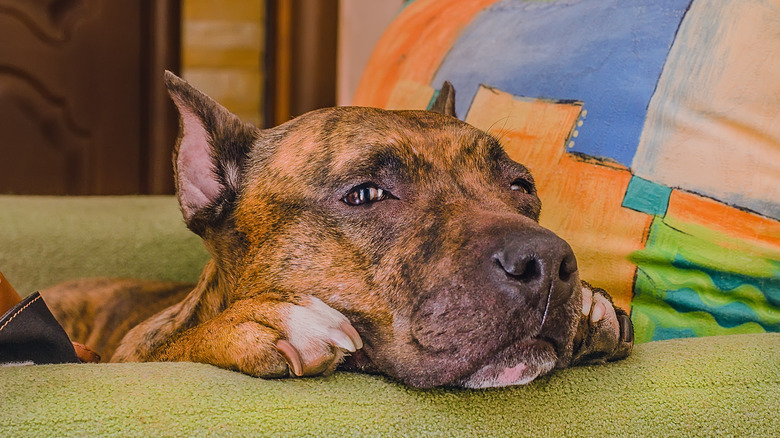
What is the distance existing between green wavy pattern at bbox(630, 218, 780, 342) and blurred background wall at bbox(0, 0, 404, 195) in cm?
280

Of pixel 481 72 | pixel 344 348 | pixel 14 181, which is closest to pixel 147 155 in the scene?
pixel 14 181

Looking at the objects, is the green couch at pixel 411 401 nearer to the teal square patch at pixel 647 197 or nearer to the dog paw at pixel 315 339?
the dog paw at pixel 315 339

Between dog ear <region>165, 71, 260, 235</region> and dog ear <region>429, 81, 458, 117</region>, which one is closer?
dog ear <region>165, 71, 260, 235</region>

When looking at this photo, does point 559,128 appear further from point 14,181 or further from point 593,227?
point 14,181

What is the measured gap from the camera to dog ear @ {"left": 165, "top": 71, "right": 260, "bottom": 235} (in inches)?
64.9

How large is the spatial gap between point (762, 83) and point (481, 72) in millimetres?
757

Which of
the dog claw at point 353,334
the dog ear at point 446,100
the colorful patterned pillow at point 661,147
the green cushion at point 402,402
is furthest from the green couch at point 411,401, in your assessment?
the dog ear at point 446,100

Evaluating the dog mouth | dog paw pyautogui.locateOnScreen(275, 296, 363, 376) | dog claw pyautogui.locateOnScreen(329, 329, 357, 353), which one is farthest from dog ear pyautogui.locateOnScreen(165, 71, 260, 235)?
the dog mouth

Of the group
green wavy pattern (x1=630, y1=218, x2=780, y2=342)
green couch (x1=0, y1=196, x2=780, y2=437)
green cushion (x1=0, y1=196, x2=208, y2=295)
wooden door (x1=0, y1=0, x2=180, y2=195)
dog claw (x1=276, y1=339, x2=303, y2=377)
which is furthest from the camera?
wooden door (x1=0, y1=0, x2=180, y2=195)

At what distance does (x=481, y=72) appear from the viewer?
202 centimetres

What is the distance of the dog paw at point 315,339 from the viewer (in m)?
1.13

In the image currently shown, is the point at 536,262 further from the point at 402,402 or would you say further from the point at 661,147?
the point at 661,147

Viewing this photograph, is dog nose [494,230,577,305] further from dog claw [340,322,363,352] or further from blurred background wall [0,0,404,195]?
blurred background wall [0,0,404,195]

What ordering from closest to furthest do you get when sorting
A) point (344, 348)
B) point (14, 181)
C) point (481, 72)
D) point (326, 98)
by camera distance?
point (344, 348), point (481, 72), point (14, 181), point (326, 98)
